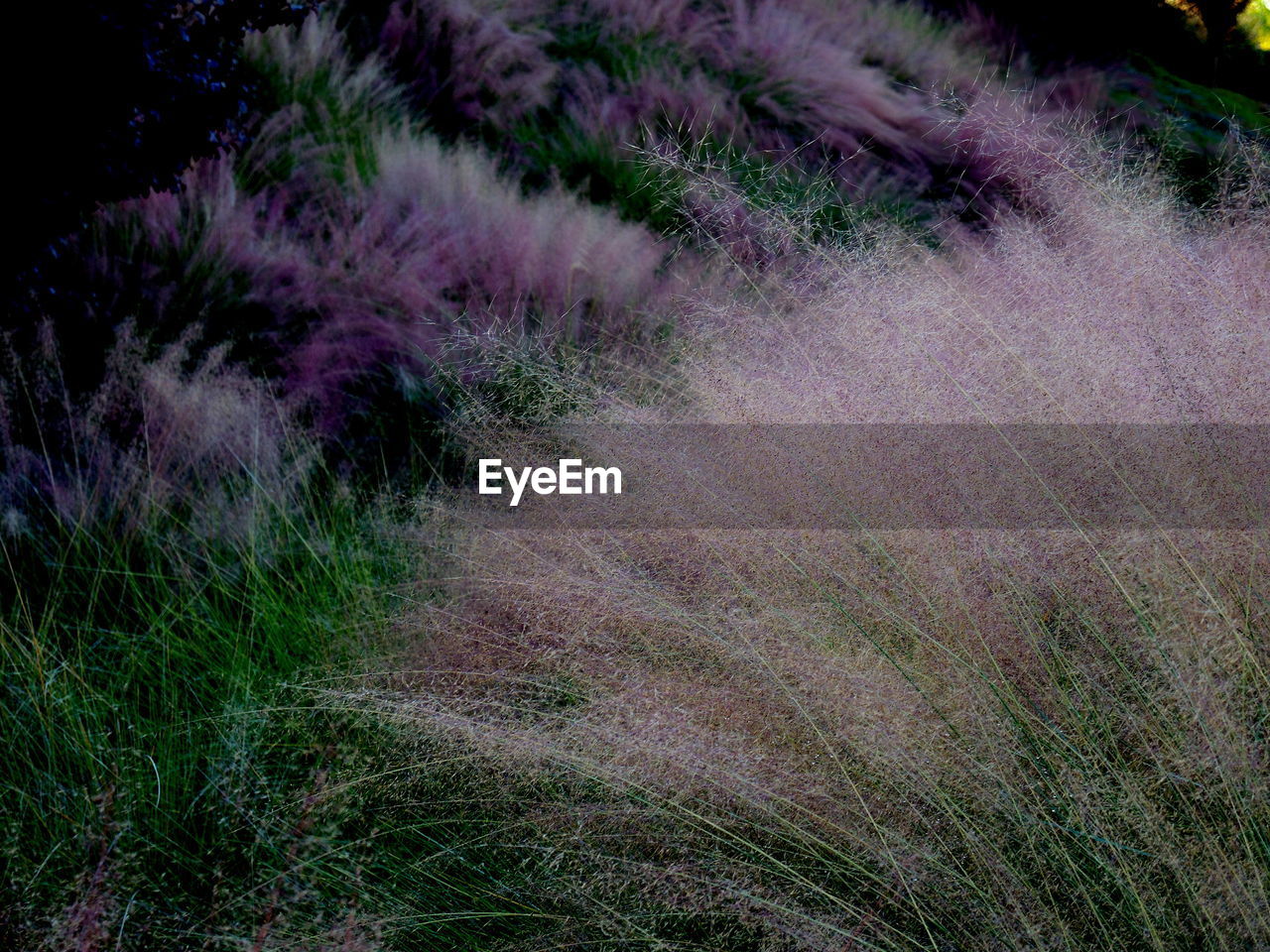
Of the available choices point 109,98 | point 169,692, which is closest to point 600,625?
point 169,692

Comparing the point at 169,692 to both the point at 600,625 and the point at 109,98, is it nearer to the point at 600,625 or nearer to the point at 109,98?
the point at 600,625

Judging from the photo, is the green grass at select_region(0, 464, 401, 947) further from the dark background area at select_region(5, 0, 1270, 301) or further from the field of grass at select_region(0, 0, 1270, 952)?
the dark background area at select_region(5, 0, 1270, 301)

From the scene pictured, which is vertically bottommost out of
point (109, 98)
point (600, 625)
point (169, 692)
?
point (169, 692)

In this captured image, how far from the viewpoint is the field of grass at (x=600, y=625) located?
4.60 ft

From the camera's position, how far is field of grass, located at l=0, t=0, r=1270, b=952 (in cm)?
140

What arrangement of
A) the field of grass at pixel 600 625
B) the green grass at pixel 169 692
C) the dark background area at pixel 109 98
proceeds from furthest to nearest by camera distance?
1. the dark background area at pixel 109 98
2. the green grass at pixel 169 692
3. the field of grass at pixel 600 625

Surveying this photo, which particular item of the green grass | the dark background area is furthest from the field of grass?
the dark background area

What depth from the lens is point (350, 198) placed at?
3338 millimetres

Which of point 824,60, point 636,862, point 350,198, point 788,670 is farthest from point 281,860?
point 824,60

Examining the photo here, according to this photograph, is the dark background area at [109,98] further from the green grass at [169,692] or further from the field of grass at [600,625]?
the green grass at [169,692]

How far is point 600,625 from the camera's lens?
170 cm

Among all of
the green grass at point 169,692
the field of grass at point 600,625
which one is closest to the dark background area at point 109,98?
the field of grass at point 600,625

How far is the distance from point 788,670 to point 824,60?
3.60m

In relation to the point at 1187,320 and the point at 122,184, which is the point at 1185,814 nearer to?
the point at 1187,320
